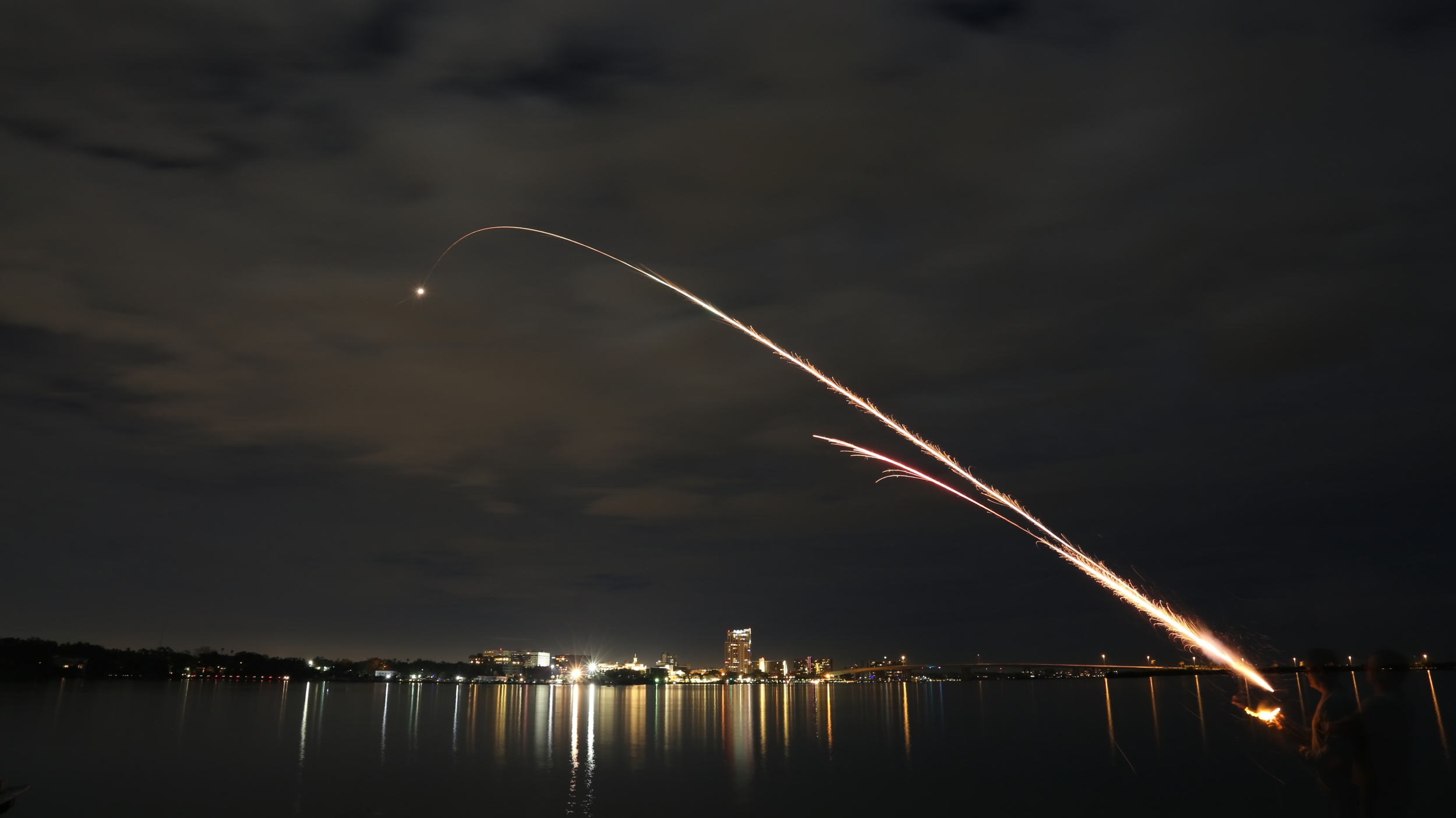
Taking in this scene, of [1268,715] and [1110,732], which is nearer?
[1268,715]

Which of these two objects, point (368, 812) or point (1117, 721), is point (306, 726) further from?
point (1117, 721)

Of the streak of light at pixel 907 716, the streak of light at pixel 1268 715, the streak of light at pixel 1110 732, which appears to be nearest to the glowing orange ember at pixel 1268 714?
the streak of light at pixel 1268 715

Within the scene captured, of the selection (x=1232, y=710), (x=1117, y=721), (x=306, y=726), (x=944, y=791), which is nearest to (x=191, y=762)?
(x=306, y=726)

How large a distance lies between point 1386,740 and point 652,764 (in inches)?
1562

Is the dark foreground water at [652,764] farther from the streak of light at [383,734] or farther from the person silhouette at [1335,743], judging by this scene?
the person silhouette at [1335,743]

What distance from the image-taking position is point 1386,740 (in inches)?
451

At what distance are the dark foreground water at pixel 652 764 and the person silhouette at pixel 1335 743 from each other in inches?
868

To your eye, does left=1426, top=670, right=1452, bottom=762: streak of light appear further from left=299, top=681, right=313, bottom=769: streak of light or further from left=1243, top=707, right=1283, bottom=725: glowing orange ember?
left=299, top=681, right=313, bottom=769: streak of light

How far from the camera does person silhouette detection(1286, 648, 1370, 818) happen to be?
11570mm

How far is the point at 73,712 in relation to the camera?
271 feet

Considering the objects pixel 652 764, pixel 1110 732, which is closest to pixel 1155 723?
pixel 1110 732

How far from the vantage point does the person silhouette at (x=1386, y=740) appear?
36.9 feet

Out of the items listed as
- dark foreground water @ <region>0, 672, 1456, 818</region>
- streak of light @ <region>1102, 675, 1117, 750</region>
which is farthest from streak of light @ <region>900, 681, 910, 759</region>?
streak of light @ <region>1102, 675, 1117, 750</region>

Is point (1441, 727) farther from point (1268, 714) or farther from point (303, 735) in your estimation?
point (303, 735)
